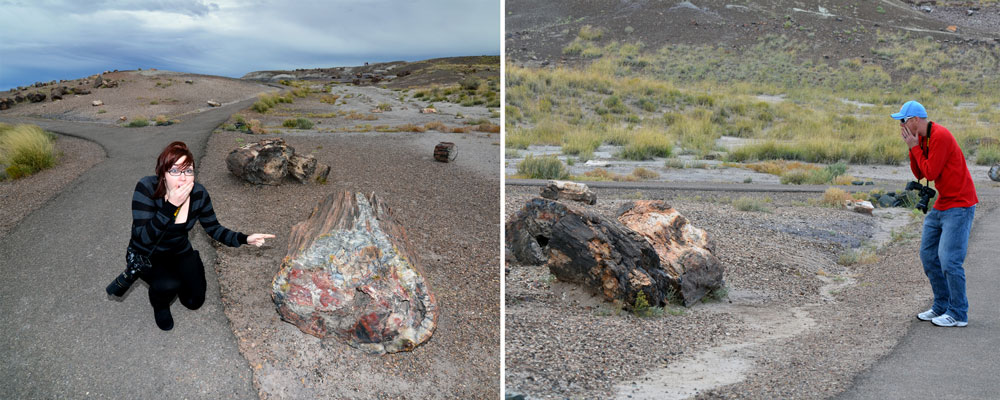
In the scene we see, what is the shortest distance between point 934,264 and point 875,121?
19.7 m

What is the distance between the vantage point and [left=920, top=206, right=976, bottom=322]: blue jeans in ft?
13.3

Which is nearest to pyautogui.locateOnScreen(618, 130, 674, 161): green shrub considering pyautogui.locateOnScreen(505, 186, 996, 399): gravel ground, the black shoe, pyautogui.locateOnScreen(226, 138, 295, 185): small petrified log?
pyautogui.locateOnScreen(505, 186, 996, 399): gravel ground

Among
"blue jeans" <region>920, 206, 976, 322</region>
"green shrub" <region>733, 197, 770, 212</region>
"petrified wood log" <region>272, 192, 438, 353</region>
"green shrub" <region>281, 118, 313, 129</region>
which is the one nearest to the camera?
"petrified wood log" <region>272, 192, 438, 353</region>

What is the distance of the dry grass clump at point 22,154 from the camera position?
6.14m

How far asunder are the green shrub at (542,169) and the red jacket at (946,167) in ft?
28.7

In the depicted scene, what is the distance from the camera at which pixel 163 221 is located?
2887mm

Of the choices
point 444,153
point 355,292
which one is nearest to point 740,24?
point 444,153

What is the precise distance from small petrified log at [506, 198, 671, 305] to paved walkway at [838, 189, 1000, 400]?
157 centimetres

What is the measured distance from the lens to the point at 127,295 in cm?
374

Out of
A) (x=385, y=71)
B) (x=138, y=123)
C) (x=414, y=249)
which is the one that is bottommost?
(x=414, y=249)

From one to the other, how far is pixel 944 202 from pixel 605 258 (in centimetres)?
225

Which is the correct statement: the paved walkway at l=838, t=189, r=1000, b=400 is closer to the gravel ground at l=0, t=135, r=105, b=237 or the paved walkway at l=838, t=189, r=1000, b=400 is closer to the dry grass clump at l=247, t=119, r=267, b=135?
the gravel ground at l=0, t=135, r=105, b=237

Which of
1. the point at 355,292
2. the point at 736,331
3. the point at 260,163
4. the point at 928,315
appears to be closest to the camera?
the point at 355,292

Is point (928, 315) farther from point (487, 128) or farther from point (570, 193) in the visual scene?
point (487, 128)
